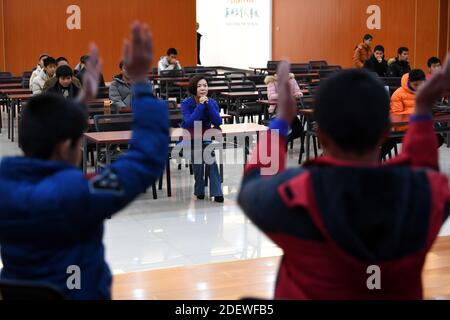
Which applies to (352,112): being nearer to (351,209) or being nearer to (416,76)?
(351,209)

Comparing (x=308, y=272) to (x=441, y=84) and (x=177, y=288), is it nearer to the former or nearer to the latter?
(x=441, y=84)

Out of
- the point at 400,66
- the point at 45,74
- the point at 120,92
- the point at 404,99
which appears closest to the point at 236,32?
the point at 400,66

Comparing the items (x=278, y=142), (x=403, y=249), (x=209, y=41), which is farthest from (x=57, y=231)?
(x=209, y=41)

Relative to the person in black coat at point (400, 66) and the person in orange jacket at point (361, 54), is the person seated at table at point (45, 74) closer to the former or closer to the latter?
the person in black coat at point (400, 66)

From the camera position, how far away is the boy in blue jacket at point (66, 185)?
5.92 feet

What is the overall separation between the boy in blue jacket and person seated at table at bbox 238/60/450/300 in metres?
0.32

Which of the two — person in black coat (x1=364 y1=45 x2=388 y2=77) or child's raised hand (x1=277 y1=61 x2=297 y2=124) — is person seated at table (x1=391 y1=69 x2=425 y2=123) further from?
child's raised hand (x1=277 y1=61 x2=297 y2=124)

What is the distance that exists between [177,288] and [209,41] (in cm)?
2128

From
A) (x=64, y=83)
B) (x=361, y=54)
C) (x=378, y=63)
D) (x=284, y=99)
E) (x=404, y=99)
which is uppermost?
(x=361, y=54)

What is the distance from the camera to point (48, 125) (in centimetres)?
185

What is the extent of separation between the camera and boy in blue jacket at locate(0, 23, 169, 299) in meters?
1.81

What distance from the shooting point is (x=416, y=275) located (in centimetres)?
167

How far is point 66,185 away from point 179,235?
423cm

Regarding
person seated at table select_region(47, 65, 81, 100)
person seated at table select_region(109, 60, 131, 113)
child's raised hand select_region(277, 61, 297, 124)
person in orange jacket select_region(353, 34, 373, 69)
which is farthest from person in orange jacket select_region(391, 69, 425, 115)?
person in orange jacket select_region(353, 34, 373, 69)
